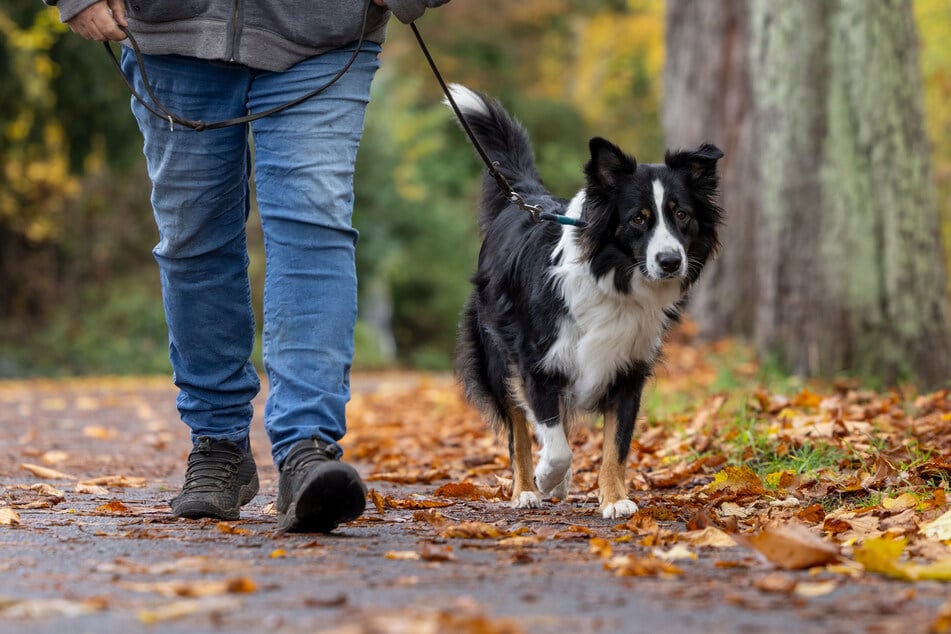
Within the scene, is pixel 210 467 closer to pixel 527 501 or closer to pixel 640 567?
pixel 527 501

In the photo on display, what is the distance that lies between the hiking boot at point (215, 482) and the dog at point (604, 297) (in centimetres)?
110

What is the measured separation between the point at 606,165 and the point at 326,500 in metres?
1.80

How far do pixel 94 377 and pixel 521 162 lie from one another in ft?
48.3

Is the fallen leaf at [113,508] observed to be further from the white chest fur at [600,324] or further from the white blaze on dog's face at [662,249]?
the white blaze on dog's face at [662,249]

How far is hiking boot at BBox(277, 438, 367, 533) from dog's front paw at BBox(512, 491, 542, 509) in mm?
1185

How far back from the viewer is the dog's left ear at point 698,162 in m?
4.58

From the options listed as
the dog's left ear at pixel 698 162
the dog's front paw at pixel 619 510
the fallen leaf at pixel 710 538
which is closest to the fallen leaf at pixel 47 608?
the fallen leaf at pixel 710 538

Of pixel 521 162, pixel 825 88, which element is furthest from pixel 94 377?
pixel 521 162

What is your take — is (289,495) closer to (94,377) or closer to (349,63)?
(349,63)

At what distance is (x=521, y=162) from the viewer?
5.39 meters

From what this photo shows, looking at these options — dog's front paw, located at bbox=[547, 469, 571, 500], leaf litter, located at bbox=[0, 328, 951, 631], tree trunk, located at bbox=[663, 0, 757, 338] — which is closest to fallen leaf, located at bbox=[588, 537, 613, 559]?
leaf litter, located at bbox=[0, 328, 951, 631]

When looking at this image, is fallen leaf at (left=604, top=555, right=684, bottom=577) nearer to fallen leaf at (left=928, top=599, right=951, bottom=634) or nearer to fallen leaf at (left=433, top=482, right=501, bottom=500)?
fallen leaf at (left=928, top=599, right=951, bottom=634)

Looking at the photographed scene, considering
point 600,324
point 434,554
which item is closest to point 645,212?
point 600,324

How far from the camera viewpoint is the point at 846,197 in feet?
26.1
